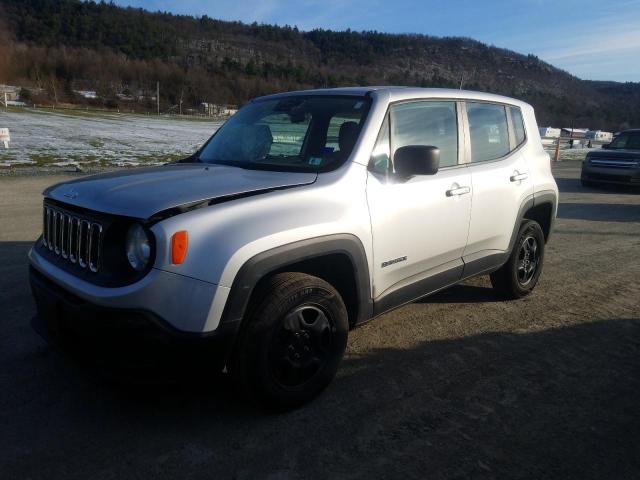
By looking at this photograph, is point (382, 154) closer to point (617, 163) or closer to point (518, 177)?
point (518, 177)

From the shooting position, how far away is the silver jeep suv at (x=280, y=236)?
2.50 m

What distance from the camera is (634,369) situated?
3.61m

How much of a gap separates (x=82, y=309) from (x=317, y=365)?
132cm

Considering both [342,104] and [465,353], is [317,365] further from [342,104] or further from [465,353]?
[342,104]

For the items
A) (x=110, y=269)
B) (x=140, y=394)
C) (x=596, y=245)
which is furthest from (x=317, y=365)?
(x=596, y=245)

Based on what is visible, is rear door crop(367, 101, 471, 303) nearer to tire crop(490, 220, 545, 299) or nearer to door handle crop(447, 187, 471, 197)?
door handle crop(447, 187, 471, 197)

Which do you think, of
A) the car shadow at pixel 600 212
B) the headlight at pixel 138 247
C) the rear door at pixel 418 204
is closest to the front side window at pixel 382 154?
the rear door at pixel 418 204

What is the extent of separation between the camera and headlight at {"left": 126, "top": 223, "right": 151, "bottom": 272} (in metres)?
2.54

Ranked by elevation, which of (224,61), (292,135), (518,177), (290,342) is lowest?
(290,342)

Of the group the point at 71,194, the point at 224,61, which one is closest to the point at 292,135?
the point at 71,194

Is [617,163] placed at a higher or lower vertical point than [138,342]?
higher

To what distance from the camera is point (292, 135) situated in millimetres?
3787

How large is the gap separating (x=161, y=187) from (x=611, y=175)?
44.2ft

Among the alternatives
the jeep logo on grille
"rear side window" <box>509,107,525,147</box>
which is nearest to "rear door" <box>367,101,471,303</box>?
"rear side window" <box>509,107,525,147</box>
